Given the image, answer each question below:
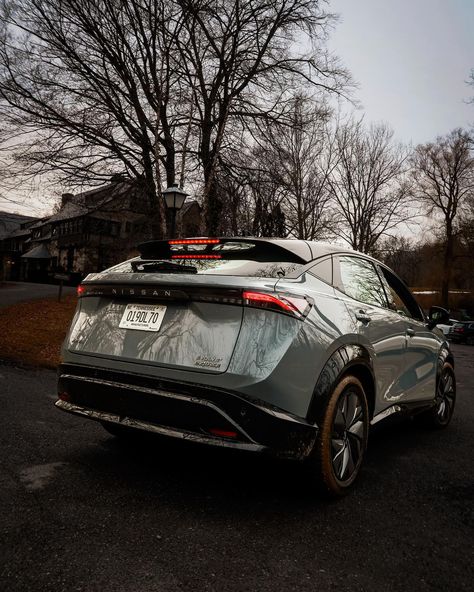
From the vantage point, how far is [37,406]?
4492 mm

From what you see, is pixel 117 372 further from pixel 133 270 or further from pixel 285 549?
pixel 285 549

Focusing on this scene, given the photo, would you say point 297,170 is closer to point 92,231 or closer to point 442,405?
point 92,231

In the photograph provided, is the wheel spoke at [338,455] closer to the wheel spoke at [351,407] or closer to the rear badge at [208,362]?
the wheel spoke at [351,407]

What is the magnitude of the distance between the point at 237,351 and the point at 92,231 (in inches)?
764

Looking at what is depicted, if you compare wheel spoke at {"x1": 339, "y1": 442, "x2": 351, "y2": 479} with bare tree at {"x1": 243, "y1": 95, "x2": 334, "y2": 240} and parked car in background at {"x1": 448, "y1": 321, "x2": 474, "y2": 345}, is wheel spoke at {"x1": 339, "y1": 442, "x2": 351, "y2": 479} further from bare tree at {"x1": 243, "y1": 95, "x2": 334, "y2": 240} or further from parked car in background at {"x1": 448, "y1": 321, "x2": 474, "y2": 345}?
parked car in background at {"x1": 448, "y1": 321, "x2": 474, "y2": 345}

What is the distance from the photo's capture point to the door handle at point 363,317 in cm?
299

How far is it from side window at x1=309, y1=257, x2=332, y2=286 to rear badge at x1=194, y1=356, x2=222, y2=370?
0.86 meters

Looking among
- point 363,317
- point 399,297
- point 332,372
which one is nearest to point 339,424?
point 332,372

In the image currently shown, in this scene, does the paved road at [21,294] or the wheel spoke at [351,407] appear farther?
the paved road at [21,294]

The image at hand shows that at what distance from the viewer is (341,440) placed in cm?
275

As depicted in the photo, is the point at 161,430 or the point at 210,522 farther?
the point at 161,430

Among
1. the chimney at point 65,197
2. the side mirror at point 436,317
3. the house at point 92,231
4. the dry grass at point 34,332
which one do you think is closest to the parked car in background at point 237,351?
the side mirror at point 436,317

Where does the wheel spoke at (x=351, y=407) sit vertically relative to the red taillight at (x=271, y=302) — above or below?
below

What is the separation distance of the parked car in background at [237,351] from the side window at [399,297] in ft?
2.24
